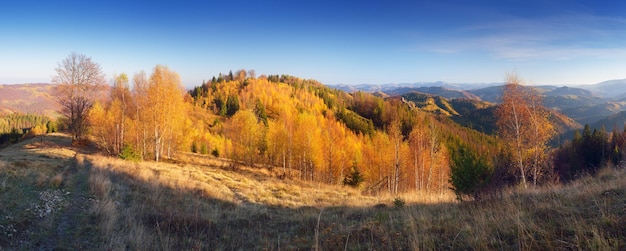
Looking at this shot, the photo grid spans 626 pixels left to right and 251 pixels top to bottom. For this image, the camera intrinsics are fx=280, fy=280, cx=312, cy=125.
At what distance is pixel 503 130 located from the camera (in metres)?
20.6

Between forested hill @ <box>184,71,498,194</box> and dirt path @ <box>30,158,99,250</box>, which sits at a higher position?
A: dirt path @ <box>30,158,99,250</box>

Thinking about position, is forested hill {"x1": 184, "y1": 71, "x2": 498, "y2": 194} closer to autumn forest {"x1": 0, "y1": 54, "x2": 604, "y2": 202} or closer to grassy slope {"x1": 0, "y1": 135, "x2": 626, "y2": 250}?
autumn forest {"x1": 0, "y1": 54, "x2": 604, "y2": 202}

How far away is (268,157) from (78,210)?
145ft

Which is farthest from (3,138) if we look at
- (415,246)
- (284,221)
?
(415,246)

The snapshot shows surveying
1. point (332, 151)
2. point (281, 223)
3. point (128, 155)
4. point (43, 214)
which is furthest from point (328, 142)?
point (43, 214)

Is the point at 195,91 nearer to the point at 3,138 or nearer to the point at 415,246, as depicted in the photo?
the point at 3,138

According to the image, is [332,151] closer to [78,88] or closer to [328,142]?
[328,142]

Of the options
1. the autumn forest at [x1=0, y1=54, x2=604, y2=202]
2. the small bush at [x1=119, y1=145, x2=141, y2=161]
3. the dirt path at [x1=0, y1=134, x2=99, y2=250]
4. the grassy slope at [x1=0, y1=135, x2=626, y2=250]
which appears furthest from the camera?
the small bush at [x1=119, y1=145, x2=141, y2=161]

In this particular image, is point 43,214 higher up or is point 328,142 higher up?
point 43,214

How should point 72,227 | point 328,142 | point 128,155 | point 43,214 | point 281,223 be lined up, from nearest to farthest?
point 72,227 → point 43,214 → point 281,223 → point 128,155 → point 328,142

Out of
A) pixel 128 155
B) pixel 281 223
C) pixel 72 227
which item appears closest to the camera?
pixel 72 227

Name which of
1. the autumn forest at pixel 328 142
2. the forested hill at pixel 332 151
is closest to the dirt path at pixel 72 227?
the autumn forest at pixel 328 142

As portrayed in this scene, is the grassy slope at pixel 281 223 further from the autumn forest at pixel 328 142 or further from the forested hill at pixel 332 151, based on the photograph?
the forested hill at pixel 332 151

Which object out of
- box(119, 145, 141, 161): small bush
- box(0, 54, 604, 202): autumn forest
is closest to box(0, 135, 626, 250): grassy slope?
box(0, 54, 604, 202): autumn forest
